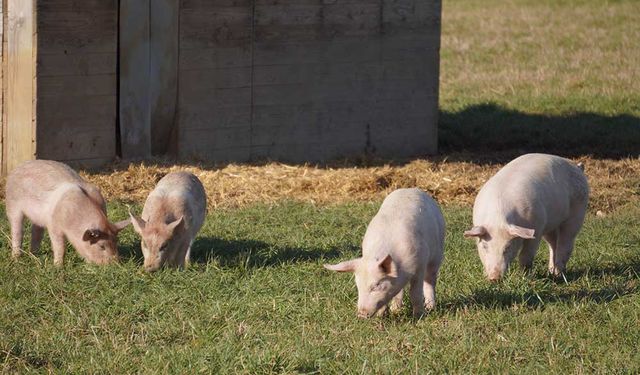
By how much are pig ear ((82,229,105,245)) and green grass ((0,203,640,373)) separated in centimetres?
20

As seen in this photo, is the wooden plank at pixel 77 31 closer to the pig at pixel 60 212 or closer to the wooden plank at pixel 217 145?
the wooden plank at pixel 217 145

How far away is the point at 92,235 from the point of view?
27.1 feet

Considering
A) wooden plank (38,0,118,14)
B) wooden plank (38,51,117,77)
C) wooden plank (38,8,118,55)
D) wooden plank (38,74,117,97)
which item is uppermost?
wooden plank (38,0,118,14)

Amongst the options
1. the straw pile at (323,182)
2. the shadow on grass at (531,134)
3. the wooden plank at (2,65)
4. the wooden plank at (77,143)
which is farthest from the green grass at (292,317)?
the shadow on grass at (531,134)

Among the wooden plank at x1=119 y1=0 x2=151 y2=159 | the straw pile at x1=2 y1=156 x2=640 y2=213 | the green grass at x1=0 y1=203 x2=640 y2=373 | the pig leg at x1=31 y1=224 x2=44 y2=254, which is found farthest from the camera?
the wooden plank at x1=119 y1=0 x2=151 y2=159

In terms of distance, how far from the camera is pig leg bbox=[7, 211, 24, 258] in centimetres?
872

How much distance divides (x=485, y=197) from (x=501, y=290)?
0.82 metres

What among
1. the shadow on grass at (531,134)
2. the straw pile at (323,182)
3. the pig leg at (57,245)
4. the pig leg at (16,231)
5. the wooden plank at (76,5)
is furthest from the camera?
the shadow on grass at (531,134)

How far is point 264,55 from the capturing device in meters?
13.1

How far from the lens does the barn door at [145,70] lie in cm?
1213

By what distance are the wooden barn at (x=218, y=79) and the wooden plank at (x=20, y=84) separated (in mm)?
15

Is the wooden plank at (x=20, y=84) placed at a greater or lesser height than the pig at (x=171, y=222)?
greater

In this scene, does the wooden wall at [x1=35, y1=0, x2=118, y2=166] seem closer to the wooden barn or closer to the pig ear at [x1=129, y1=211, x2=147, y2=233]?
the wooden barn

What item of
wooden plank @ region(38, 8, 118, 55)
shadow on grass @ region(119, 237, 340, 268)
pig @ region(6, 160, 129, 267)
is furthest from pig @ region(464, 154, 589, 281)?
wooden plank @ region(38, 8, 118, 55)
